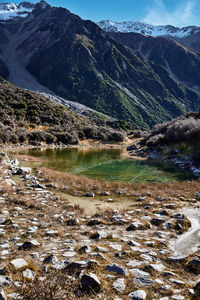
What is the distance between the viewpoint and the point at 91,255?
16.5ft

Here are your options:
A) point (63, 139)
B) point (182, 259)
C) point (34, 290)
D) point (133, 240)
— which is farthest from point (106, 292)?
point (63, 139)

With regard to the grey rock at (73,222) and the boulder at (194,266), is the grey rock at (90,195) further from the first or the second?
the boulder at (194,266)

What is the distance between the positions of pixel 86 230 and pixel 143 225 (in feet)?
6.72

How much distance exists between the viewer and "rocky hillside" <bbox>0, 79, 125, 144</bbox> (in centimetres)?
4956

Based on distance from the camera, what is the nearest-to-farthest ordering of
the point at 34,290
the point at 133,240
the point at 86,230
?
1. the point at 34,290
2. the point at 133,240
3. the point at 86,230

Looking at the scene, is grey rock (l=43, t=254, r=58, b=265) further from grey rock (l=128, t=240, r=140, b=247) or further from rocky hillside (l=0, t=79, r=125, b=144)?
rocky hillside (l=0, t=79, r=125, b=144)

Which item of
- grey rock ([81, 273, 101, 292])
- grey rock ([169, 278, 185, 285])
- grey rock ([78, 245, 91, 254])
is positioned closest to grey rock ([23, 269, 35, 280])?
grey rock ([81, 273, 101, 292])

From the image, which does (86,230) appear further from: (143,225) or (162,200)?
Result: (162,200)

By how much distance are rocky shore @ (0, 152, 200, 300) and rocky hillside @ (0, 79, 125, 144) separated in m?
39.5

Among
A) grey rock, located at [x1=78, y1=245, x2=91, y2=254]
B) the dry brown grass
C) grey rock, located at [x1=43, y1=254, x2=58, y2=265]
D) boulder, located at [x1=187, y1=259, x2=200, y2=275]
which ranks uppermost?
grey rock, located at [x1=43, y1=254, x2=58, y2=265]

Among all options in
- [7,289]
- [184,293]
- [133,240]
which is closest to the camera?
[7,289]

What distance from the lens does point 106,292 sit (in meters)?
3.59

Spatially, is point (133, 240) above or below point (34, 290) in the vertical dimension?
below

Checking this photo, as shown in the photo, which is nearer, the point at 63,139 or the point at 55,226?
the point at 55,226
